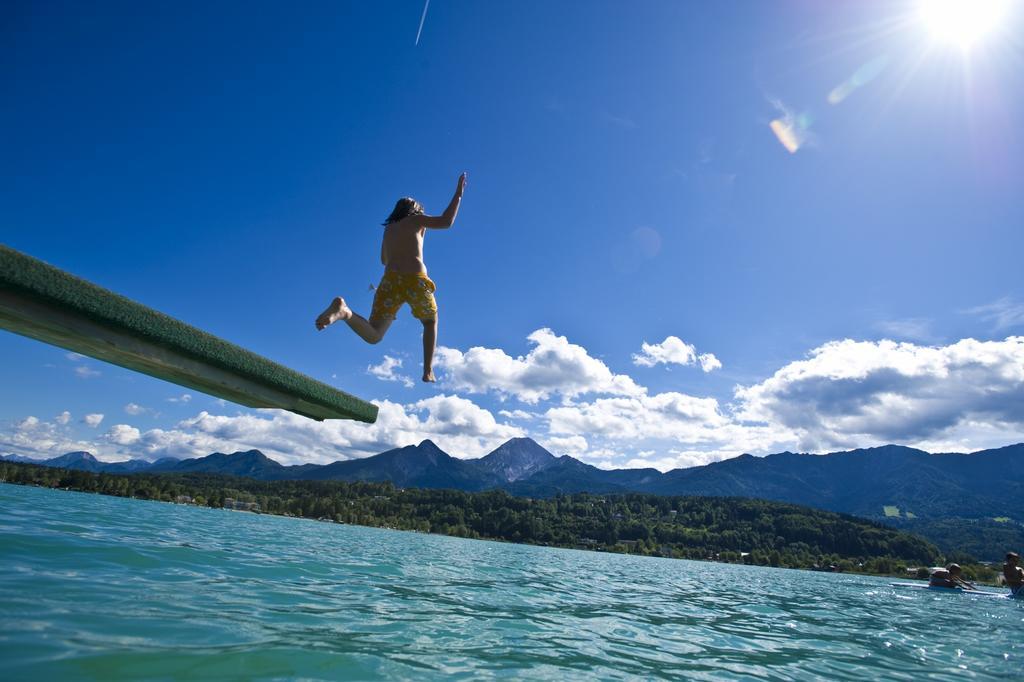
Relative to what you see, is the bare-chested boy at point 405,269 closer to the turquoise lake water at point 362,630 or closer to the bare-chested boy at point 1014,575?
the turquoise lake water at point 362,630

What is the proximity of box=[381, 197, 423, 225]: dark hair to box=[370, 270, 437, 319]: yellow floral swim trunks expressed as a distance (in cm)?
95

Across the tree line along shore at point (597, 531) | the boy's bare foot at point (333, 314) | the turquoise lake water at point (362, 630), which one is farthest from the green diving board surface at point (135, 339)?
the tree line along shore at point (597, 531)

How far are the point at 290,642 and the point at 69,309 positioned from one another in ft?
15.0

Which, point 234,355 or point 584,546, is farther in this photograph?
point 584,546

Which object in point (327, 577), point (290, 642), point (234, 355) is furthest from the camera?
point (327, 577)

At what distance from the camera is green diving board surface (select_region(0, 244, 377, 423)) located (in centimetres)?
351

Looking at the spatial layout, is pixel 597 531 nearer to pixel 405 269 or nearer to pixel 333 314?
pixel 405 269

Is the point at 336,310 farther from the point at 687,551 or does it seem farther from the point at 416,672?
the point at 687,551

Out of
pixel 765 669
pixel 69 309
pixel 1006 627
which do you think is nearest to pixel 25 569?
pixel 69 309

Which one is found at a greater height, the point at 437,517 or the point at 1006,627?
the point at 1006,627

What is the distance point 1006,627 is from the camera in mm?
18469

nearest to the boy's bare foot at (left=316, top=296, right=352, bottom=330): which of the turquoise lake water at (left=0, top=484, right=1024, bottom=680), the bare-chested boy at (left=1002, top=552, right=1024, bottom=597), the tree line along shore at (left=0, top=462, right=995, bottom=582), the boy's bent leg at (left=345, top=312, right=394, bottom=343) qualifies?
the boy's bent leg at (left=345, top=312, right=394, bottom=343)

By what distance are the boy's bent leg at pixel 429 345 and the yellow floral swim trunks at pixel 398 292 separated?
461 millimetres

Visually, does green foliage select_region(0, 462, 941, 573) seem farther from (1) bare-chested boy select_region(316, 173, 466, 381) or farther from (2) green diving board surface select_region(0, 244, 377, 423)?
(2) green diving board surface select_region(0, 244, 377, 423)
